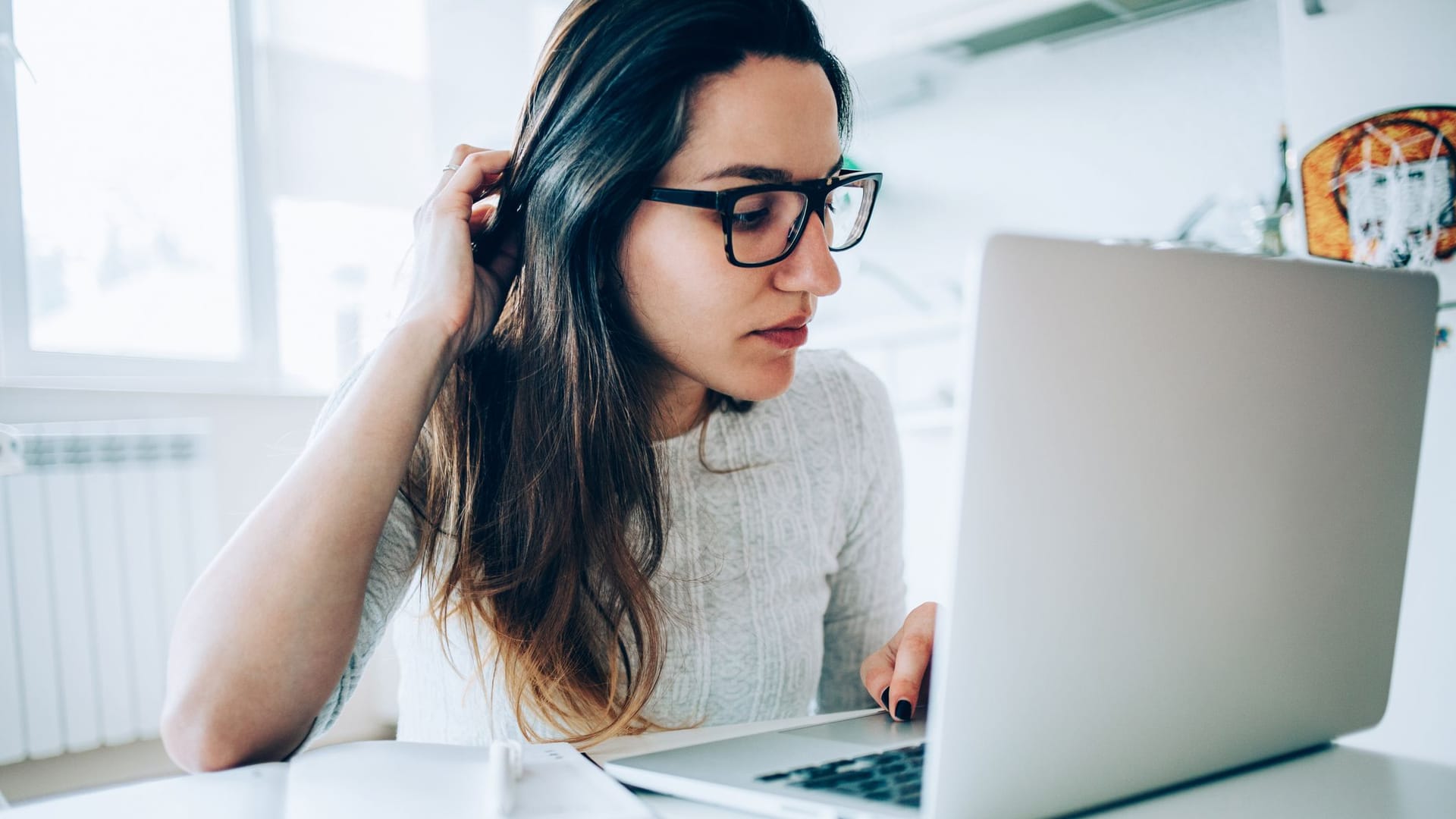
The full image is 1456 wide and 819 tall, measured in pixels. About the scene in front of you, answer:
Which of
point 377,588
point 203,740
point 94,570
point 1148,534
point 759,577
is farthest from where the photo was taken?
point 94,570

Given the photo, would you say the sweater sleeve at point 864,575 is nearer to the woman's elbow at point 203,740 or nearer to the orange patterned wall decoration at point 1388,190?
the woman's elbow at point 203,740

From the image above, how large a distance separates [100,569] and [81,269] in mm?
718

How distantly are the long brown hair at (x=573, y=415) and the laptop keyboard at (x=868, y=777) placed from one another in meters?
0.27

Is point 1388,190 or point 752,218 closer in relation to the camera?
point 752,218

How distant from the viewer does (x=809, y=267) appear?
79cm

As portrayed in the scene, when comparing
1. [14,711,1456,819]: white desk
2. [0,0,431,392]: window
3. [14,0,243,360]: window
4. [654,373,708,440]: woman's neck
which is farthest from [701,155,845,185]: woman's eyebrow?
[14,0,243,360]: window

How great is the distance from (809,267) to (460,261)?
1.01 ft

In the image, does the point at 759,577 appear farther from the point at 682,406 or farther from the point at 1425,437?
the point at 1425,437

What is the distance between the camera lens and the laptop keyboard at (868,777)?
44 centimetres

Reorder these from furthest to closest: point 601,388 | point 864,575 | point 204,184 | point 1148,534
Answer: point 204,184 → point 864,575 → point 601,388 → point 1148,534

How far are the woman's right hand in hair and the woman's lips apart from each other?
0.25 metres

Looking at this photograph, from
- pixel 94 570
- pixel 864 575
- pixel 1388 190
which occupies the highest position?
pixel 1388 190

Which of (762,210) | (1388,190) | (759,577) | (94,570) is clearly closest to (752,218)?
(762,210)

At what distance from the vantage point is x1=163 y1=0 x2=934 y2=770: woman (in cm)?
73
